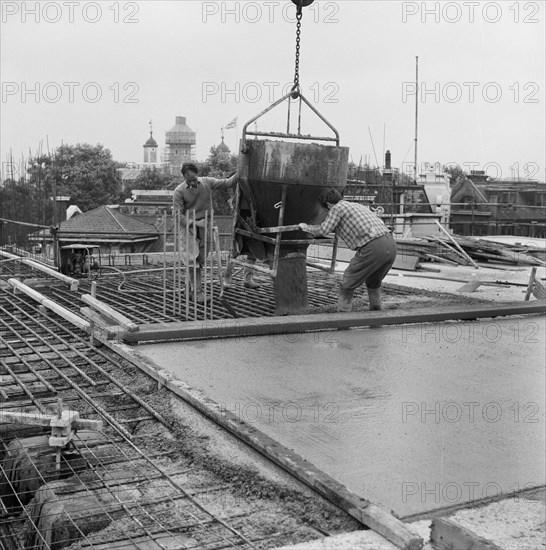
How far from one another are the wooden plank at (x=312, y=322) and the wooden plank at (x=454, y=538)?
3901 mm

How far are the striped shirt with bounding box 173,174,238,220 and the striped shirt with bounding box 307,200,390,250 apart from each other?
1531 mm

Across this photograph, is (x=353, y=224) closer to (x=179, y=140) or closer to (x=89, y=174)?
(x=89, y=174)

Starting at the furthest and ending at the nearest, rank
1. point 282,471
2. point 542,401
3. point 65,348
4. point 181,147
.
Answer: point 181,147 < point 65,348 < point 542,401 < point 282,471

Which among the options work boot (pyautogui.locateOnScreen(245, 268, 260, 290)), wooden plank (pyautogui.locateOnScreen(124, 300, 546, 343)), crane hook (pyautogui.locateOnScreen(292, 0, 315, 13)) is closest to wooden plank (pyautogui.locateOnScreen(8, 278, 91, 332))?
wooden plank (pyautogui.locateOnScreen(124, 300, 546, 343))

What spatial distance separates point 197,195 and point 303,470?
569 centimetres

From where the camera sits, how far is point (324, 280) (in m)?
11.9

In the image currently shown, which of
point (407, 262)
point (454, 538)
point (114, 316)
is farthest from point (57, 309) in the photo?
point (407, 262)

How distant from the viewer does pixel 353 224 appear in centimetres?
778

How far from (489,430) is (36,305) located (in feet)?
20.3

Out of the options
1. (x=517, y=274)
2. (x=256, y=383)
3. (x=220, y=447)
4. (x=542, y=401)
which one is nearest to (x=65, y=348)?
(x=256, y=383)

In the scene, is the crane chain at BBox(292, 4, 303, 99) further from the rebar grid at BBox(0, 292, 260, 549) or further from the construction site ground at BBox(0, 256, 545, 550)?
the rebar grid at BBox(0, 292, 260, 549)

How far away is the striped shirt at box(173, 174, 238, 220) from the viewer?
8.77 metres

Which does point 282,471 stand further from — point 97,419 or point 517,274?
point 517,274

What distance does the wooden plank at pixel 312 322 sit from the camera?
664 centimetres
